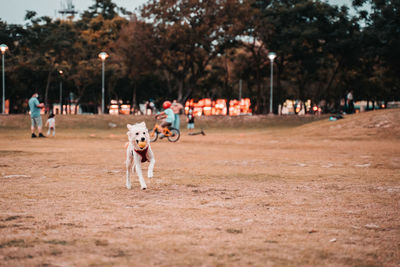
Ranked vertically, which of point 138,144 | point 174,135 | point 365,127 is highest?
point 138,144

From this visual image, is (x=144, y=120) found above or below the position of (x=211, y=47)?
below

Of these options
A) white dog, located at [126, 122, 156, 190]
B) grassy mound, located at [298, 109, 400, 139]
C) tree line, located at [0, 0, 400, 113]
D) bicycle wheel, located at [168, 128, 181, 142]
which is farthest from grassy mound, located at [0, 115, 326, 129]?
white dog, located at [126, 122, 156, 190]

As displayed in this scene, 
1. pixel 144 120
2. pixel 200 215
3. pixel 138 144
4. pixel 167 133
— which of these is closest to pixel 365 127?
pixel 167 133

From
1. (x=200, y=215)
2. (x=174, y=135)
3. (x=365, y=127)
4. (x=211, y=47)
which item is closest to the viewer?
(x=200, y=215)

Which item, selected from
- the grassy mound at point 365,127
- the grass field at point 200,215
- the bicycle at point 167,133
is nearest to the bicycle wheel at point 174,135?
the bicycle at point 167,133

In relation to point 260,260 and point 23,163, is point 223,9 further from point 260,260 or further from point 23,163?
point 260,260

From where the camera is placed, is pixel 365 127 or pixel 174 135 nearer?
pixel 174 135

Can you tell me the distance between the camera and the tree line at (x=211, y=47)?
4456 cm

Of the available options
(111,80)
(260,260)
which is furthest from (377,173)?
(111,80)

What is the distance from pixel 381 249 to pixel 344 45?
4515cm

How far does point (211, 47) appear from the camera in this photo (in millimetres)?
46562

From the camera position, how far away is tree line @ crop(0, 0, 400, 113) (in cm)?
4456

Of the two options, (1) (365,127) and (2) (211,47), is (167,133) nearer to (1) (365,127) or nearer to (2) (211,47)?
(1) (365,127)

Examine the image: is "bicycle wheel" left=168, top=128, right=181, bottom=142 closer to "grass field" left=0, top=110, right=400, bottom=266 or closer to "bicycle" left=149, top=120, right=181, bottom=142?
"bicycle" left=149, top=120, right=181, bottom=142
